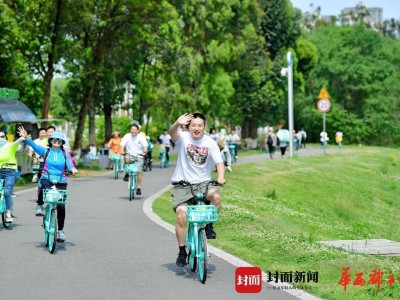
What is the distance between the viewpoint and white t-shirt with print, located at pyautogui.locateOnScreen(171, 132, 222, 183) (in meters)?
9.59

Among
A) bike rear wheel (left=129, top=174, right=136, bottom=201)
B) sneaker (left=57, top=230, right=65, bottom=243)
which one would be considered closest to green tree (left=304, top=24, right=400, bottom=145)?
bike rear wheel (left=129, top=174, right=136, bottom=201)

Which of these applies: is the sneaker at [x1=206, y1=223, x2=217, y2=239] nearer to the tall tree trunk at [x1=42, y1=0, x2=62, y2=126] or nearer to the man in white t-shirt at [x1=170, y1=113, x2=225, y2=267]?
the man in white t-shirt at [x1=170, y1=113, x2=225, y2=267]

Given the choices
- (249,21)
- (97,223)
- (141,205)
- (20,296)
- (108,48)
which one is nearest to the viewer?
(20,296)

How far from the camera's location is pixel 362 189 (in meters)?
32.5

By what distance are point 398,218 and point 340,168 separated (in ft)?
37.5

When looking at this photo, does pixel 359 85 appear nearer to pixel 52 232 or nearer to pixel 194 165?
pixel 52 232

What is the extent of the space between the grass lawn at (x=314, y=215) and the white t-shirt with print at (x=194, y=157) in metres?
1.45

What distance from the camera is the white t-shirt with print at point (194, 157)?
9594mm

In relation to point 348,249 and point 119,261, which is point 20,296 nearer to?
point 119,261

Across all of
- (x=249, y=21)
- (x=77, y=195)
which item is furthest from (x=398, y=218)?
(x=249, y=21)

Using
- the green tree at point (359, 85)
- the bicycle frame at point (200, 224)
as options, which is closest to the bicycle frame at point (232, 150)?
the bicycle frame at point (200, 224)

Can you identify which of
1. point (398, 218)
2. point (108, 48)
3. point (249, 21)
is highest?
point (249, 21)

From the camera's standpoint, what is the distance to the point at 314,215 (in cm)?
2284

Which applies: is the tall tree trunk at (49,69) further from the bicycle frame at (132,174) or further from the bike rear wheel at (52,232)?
the bike rear wheel at (52,232)
